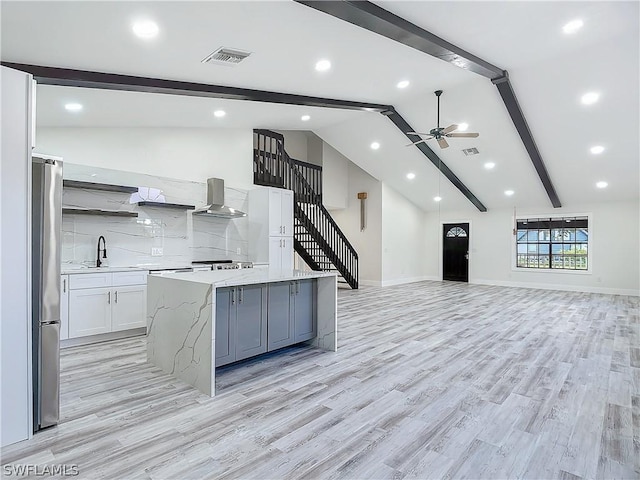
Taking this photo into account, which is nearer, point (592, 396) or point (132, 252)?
point (592, 396)

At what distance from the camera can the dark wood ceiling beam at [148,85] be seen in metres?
3.44

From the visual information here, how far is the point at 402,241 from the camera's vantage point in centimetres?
1161

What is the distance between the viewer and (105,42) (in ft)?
10.1

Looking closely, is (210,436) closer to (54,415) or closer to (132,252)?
(54,415)

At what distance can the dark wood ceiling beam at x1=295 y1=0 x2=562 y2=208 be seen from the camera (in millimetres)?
3225

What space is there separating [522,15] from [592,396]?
3762 mm

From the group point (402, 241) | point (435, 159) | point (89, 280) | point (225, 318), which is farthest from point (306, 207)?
point (225, 318)

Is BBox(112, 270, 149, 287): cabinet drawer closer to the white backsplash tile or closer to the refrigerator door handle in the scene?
the white backsplash tile

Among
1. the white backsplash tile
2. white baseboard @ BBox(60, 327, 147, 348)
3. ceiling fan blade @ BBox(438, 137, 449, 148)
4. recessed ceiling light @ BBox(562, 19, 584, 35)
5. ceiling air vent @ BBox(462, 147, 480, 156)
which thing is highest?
recessed ceiling light @ BBox(562, 19, 584, 35)

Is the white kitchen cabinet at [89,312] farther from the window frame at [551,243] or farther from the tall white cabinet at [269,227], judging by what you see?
the window frame at [551,243]

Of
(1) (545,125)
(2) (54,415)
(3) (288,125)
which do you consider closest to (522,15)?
(1) (545,125)

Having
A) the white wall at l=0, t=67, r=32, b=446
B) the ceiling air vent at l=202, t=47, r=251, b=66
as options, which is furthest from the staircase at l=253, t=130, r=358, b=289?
the white wall at l=0, t=67, r=32, b=446

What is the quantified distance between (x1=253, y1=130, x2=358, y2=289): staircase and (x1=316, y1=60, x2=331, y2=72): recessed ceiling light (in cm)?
340

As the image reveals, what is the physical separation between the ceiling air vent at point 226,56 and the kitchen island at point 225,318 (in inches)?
88.1
